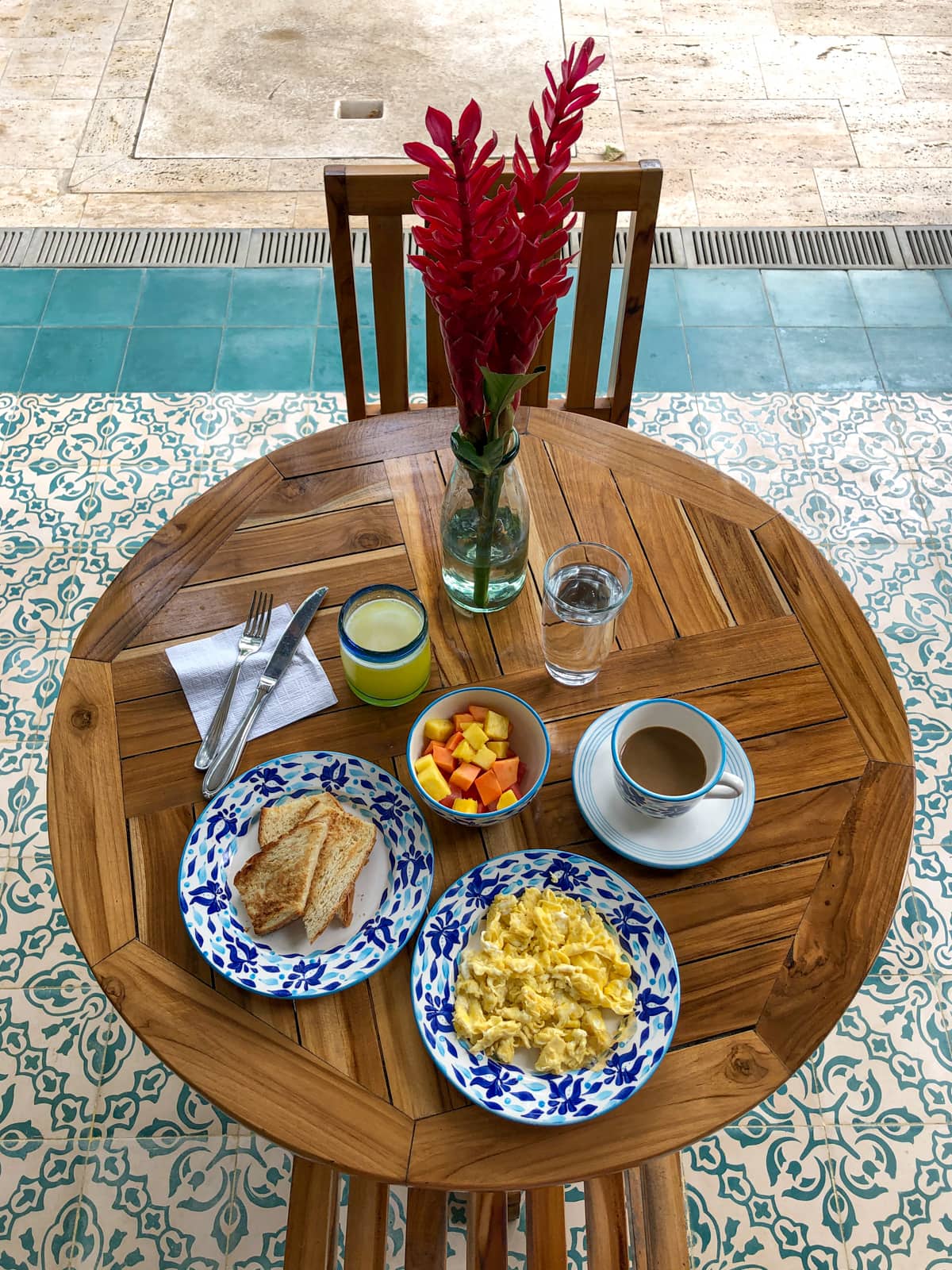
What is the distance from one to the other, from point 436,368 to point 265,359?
50.5 inches

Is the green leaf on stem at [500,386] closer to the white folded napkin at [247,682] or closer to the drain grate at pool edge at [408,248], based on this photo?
the white folded napkin at [247,682]

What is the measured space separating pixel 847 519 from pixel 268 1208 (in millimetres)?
2013

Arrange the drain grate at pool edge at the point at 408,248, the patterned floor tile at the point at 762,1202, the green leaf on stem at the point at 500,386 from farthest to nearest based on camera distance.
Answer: the drain grate at pool edge at the point at 408,248, the patterned floor tile at the point at 762,1202, the green leaf on stem at the point at 500,386

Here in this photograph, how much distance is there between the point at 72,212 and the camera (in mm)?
3266

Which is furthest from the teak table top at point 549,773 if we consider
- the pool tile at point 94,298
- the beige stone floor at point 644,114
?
the beige stone floor at point 644,114

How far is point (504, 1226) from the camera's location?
3.94 ft

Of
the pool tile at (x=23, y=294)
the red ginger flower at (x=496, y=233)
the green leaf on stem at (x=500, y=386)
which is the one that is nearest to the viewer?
the red ginger flower at (x=496, y=233)

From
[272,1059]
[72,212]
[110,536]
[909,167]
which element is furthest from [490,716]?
[909,167]

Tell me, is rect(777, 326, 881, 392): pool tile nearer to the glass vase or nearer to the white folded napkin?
the glass vase

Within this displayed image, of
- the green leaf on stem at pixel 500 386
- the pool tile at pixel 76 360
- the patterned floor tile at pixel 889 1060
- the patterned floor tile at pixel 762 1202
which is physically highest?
the green leaf on stem at pixel 500 386

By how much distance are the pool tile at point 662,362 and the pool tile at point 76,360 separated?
4.92ft

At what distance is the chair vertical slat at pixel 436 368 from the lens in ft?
5.46

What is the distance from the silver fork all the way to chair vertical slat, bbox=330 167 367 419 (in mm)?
580

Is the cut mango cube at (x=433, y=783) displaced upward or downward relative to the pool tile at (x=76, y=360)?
upward
